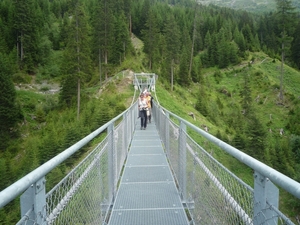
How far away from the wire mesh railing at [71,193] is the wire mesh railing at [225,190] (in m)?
1.33

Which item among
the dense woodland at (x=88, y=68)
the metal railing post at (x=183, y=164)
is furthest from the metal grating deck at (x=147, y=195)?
the dense woodland at (x=88, y=68)

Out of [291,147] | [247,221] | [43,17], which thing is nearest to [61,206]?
[247,221]

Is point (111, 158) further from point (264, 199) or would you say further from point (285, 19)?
point (285, 19)

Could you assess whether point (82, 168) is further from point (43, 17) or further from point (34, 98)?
point (43, 17)

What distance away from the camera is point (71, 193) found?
255 cm

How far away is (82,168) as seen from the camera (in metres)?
2.98

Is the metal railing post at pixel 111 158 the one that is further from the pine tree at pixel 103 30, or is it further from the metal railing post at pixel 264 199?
the pine tree at pixel 103 30

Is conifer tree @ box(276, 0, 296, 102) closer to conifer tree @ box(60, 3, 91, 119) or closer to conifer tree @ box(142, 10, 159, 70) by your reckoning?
conifer tree @ box(142, 10, 159, 70)

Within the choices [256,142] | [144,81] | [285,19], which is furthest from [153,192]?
[285,19]

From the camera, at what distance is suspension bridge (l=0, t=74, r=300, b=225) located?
1.67 meters

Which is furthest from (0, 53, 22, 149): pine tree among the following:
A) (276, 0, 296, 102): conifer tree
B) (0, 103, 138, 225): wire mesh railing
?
(276, 0, 296, 102): conifer tree

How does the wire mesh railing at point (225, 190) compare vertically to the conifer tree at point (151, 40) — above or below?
below

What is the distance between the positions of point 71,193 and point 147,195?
3147 millimetres

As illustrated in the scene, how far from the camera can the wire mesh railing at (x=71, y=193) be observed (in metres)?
1.61
